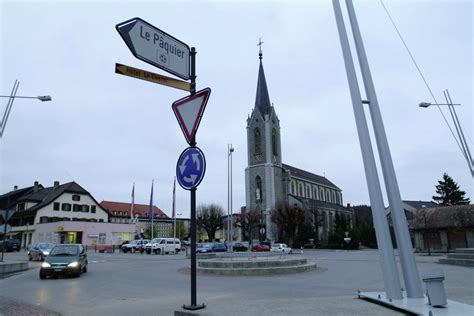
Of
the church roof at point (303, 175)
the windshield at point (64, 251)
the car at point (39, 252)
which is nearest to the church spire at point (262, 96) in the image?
the church roof at point (303, 175)

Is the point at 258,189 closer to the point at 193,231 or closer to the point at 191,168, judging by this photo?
the point at 193,231

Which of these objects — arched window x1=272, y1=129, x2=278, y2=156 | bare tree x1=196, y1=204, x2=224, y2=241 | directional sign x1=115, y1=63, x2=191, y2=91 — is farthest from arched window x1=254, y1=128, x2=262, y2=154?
directional sign x1=115, y1=63, x2=191, y2=91

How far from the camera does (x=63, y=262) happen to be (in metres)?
16.6

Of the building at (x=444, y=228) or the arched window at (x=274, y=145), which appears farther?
the arched window at (x=274, y=145)

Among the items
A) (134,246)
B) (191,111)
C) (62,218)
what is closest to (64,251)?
(191,111)

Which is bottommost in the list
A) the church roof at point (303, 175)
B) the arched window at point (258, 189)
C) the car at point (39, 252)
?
the car at point (39, 252)

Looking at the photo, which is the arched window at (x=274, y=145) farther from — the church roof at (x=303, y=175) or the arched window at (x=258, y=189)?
the arched window at (x=258, y=189)

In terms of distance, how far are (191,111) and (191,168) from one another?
0.95 metres

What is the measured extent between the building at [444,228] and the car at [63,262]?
3898 centimetres

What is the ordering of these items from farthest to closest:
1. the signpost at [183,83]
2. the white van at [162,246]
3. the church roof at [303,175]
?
1. the church roof at [303,175]
2. the white van at [162,246]
3. the signpost at [183,83]

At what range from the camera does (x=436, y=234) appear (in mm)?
47469

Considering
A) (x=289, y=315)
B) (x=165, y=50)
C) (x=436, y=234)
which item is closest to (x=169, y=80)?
(x=165, y=50)

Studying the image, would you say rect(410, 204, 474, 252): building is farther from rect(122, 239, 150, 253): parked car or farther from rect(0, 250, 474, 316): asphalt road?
rect(0, 250, 474, 316): asphalt road

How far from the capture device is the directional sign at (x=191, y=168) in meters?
6.06
